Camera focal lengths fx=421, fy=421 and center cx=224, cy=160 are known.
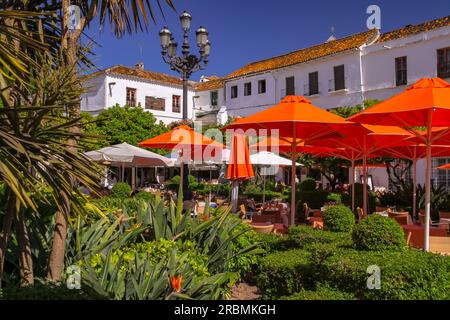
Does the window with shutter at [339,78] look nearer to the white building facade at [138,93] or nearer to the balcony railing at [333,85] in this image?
the balcony railing at [333,85]

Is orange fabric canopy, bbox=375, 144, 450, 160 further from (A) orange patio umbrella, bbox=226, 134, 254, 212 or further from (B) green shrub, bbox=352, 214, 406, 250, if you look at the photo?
(B) green shrub, bbox=352, 214, 406, 250

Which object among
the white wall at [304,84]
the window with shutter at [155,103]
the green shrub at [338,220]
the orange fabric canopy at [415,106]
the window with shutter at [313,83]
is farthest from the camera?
the window with shutter at [155,103]

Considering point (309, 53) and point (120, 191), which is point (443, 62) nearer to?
point (309, 53)

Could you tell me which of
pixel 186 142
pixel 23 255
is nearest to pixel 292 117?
pixel 23 255

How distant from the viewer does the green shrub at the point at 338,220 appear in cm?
609

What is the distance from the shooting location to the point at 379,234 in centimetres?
466

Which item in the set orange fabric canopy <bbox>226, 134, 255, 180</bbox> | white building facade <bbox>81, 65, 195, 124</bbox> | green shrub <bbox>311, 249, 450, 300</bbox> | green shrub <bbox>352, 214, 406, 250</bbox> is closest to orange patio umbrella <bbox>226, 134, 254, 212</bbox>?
orange fabric canopy <bbox>226, 134, 255, 180</bbox>

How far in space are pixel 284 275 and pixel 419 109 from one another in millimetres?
2927

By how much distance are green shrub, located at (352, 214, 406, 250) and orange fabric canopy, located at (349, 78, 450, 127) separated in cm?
184

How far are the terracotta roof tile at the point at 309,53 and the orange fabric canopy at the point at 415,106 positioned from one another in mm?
19454

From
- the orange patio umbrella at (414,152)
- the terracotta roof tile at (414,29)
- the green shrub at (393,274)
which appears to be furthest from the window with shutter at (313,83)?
the green shrub at (393,274)

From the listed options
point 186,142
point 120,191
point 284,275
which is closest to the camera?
point 284,275

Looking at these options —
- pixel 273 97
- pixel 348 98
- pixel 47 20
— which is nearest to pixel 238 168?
pixel 47 20
